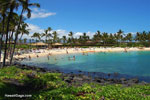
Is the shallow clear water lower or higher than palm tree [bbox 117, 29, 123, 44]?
lower

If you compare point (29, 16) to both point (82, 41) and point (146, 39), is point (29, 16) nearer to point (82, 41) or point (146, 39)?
point (82, 41)

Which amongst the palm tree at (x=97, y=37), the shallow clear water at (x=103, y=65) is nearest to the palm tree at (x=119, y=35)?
the palm tree at (x=97, y=37)

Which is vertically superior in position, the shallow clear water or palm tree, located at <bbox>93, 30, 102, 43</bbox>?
palm tree, located at <bbox>93, 30, 102, 43</bbox>

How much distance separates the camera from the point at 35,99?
6.30 metres

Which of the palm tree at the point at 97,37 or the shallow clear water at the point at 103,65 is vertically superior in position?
the palm tree at the point at 97,37

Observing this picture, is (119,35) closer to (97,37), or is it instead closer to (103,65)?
(97,37)

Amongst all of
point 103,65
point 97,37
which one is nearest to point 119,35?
point 97,37

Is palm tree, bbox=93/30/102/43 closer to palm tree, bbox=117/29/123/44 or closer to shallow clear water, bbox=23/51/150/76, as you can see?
palm tree, bbox=117/29/123/44

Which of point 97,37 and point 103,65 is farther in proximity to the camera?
point 97,37

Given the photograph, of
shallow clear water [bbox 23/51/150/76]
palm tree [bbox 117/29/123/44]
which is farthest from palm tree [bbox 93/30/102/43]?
shallow clear water [bbox 23/51/150/76]

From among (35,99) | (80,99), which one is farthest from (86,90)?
(35,99)

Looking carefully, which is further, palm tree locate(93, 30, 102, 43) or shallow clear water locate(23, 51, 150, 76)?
palm tree locate(93, 30, 102, 43)

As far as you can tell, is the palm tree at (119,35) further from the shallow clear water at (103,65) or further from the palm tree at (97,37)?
the shallow clear water at (103,65)

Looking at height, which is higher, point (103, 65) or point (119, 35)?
point (119, 35)
